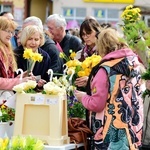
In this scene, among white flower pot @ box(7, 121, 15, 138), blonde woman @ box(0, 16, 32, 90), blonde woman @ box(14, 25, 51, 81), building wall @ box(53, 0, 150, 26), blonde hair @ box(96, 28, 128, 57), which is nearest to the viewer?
blonde hair @ box(96, 28, 128, 57)

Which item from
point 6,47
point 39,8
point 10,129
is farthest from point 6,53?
point 39,8

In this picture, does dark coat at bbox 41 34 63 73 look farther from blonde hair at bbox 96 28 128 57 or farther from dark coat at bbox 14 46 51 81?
blonde hair at bbox 96 28 128 57

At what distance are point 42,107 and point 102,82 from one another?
46 cm

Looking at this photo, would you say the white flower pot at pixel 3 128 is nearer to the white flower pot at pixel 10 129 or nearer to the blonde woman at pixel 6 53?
the white flower pot at pixel 10 129

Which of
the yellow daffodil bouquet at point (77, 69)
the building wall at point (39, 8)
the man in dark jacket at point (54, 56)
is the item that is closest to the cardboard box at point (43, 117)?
the yellow daffodil bouquet at point (77, 69)

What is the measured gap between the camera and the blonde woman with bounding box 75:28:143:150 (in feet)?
13.7

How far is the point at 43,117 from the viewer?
163 inches

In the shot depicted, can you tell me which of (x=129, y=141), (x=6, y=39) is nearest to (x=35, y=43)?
(x=6, y=39)

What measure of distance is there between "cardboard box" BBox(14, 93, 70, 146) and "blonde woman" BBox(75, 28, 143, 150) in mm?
218

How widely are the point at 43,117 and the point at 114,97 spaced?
0.52 metres

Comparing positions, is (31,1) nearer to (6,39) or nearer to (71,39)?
(71,39)

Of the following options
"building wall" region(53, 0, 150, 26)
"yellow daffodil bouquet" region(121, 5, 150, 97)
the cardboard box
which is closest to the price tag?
the cardboard box

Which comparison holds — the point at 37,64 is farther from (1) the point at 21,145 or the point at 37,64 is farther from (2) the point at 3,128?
(1) the point at 21,145

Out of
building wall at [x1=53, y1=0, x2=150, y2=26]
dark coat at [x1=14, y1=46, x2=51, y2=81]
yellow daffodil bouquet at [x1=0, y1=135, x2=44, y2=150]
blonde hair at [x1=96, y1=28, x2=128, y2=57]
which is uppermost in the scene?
building wall at [x1=53, y1=0, x2=150, y2=26]
